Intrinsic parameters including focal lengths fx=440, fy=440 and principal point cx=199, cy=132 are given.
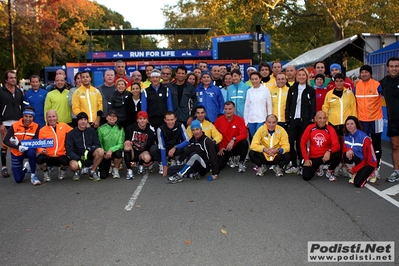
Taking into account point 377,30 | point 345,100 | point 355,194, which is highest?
point 377,30

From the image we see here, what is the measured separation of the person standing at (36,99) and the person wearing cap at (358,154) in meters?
6.09

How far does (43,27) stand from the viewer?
37625 millimetres

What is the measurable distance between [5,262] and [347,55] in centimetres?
2288

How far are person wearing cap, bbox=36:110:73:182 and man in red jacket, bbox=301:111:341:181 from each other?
175 inches

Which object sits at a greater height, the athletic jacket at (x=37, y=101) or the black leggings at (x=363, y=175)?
the athletic jacket at (x=37, y=101)

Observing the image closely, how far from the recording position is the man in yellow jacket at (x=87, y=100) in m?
8.80

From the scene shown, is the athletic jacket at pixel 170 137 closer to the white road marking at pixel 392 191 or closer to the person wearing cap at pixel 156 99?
the person wearing cap at pixel 156 99

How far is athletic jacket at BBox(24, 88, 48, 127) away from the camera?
912 cm

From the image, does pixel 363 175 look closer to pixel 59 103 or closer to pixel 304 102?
pixel 304 102

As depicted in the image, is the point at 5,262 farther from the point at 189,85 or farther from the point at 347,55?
the point at 347,55

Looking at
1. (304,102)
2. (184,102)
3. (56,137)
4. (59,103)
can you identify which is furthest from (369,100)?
(59,103)

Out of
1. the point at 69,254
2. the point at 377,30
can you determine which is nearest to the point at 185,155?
the point at 69,254

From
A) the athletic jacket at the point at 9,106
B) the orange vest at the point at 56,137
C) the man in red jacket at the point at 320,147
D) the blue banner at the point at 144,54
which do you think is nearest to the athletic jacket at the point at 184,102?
the orange vest at the point at 56,137

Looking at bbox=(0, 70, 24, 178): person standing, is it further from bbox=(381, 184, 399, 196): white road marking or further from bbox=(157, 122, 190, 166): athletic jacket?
bbox=(381, 184, 399, 196): white road marking
